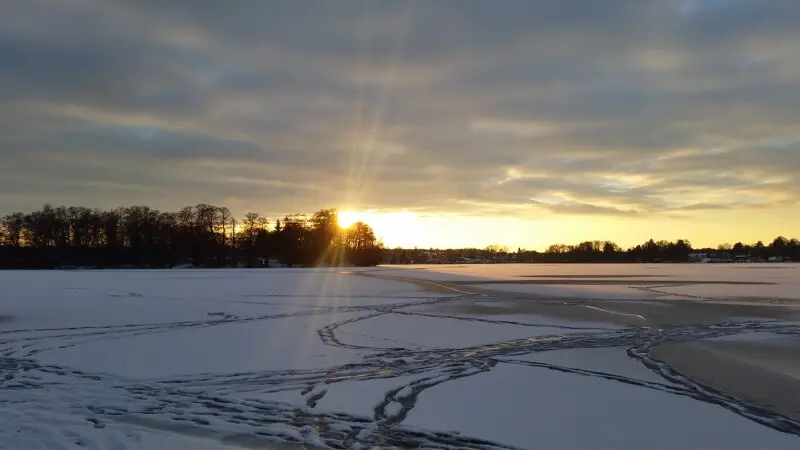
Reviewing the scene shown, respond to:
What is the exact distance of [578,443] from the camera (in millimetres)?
5723

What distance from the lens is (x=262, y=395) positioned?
752 centimetres

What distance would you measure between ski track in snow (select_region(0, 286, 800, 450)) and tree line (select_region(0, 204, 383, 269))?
79.7 metres

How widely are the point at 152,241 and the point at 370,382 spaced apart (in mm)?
87557

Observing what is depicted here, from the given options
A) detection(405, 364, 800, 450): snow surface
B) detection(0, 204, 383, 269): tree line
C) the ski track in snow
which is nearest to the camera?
detection(405, 364, 800, 450): snow surface

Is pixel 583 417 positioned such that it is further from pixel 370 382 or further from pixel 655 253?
pixel 655 253

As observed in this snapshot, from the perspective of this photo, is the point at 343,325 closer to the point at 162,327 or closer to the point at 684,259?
the point at 162,327

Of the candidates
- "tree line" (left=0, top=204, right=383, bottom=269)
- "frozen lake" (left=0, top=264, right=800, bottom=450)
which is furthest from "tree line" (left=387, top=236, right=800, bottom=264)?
"frozen lake" (left=0, top=264, right=800, bottom=450)

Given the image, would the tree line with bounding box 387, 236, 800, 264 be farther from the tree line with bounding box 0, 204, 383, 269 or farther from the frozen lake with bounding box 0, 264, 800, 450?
the frozen lake with bounding box 0, 264, 800, 450

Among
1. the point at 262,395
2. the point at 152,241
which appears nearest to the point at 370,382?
the point at 262,395

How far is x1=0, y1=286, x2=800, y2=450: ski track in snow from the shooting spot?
5.95 meters

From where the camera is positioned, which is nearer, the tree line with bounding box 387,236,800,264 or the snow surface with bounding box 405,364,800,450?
the snow surface with bounding box 405,364,800,450

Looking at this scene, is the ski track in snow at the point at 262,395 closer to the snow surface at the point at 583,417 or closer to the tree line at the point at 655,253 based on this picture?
the snow surface at the point at 583,417

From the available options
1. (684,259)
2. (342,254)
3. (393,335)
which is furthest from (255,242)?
(684,259)

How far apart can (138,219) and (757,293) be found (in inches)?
3340
